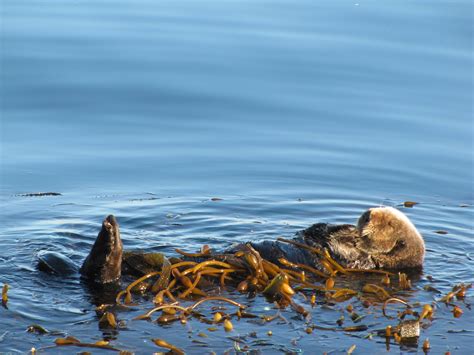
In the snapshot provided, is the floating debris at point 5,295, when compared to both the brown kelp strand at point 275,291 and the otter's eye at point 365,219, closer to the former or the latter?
the brown kelp strand at point 275,291

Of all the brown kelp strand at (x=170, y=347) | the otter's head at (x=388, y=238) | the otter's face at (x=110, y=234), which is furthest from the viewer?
the otter's head at (x=388, y=238)

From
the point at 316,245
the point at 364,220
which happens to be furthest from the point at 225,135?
the point at 316,245

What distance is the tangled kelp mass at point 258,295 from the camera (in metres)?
4.75

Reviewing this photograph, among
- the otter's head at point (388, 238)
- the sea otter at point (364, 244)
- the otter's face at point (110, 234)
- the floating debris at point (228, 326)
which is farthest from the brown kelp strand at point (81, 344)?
the otter's head at point (388, 238)

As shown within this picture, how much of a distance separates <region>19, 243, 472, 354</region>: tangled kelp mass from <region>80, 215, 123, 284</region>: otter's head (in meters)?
0.15

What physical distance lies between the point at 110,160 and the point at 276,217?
2.03 m

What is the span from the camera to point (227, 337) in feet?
15.3

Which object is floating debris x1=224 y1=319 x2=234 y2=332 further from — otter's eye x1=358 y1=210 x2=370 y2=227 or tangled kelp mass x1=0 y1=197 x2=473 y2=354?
otter's eye x1=358 y1=210 x2=370 y2=227

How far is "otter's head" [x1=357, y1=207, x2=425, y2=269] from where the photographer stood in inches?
241

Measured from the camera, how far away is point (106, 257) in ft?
17.7

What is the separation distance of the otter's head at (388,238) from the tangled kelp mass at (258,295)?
0.56 feet

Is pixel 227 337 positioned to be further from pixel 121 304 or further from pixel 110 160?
pixel 110 160

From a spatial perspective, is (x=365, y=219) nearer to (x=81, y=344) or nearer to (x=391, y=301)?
(x=391, y=301)

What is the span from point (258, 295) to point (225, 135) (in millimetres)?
3930
